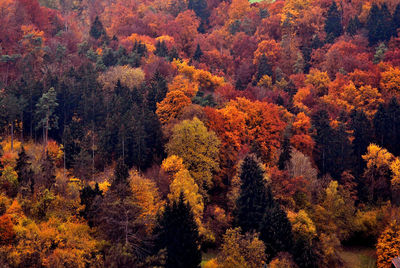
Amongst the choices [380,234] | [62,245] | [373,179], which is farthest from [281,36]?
[62,245]

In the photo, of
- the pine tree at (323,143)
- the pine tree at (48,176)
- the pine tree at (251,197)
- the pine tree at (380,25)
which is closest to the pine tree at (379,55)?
the pine tree at (380,25)

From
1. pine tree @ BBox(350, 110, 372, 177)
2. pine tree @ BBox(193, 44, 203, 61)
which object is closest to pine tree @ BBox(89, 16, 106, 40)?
pine tree @ BBox(193, 44, 203, 61)

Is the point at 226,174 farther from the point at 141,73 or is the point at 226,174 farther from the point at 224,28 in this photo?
the point at 224,28

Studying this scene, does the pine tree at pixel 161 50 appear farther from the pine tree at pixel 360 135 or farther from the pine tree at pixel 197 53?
the pine tree at pixel 360 135

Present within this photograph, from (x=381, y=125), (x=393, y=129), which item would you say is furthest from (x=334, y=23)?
(x=393, y=129)

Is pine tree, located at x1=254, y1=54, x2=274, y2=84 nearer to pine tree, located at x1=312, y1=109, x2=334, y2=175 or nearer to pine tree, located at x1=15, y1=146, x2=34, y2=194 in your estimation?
pine tree, located at x1=312, y1=109, x2=334, y2=175
